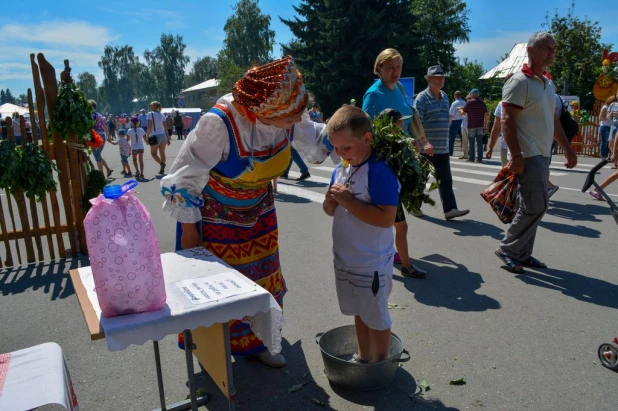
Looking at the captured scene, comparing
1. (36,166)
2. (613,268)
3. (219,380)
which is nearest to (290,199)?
(36,166)

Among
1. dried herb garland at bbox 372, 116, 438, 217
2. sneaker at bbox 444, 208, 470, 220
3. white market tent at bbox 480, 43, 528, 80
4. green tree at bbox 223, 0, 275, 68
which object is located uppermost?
green tree at bbox 223, 0, 275, 68

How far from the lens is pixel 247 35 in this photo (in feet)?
191

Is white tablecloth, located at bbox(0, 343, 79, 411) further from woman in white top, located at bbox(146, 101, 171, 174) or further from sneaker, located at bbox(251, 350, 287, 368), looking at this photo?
woman in white top, located at bbox(146, 101, 171, 174)

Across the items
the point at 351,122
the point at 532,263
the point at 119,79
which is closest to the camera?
the point at 351,122

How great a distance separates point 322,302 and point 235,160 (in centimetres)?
191

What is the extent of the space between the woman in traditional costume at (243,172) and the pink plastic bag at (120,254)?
0.82 m

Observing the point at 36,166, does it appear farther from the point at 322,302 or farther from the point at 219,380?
the point at 219,380

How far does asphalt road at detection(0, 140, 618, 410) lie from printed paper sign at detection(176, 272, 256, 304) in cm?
103

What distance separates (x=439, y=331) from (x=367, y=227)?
1.46 m

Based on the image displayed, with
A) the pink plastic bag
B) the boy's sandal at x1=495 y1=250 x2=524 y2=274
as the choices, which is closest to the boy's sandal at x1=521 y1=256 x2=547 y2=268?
the boy's sandal at x1=495 y1=250 x2=524 y2=274

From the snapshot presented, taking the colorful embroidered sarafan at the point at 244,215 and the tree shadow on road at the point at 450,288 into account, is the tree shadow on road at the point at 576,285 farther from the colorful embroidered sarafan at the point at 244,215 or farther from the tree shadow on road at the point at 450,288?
the colorful embroidered sarafan at the point at 244,215

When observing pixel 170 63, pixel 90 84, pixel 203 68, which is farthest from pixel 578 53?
pixel 90 84

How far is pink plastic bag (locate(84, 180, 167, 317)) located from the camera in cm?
183

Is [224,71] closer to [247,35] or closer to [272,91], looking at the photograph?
[247,35]
